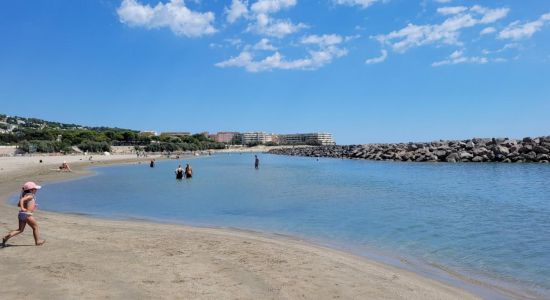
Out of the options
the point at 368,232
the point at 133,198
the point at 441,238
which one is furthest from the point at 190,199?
the point at 441,238

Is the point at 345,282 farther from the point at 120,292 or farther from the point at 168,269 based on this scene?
the point at 120,292

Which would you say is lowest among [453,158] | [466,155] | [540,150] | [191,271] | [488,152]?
[191,271]

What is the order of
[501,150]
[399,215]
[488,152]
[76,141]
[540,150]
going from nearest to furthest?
[399,215] < [540,150] < [501,150] < [488,152] < [76,141]

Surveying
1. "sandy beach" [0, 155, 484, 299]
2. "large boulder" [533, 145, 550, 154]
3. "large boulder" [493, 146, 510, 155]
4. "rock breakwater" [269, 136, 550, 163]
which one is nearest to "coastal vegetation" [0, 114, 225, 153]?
"rock breakwater" [269, 136, 550, 163]

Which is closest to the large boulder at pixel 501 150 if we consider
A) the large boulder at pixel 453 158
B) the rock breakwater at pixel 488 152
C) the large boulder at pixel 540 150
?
the rock breakwater at pixel 488 152

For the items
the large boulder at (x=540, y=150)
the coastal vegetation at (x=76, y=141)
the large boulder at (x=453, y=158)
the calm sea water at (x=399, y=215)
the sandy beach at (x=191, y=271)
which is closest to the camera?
the sandy beach at (x=191, y=271)

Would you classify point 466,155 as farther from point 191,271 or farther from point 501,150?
point 191,271

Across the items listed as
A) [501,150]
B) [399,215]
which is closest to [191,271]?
[399,215]

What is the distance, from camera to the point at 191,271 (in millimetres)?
7465

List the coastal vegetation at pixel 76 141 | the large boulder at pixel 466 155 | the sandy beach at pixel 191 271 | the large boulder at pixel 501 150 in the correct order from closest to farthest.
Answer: the sandy beach at pixel 191 271
the large boulder at pixel 501 150
the large boulder at pixel 466 155
the coastal vegetation at pixel 76 141

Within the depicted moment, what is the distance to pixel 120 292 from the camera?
619 centimetres

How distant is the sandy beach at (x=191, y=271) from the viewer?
6336 mm

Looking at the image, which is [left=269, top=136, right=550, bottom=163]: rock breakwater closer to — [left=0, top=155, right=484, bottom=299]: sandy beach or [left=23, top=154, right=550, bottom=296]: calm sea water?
[left=23, top=154, right=550, bottom=296]: calm sea water

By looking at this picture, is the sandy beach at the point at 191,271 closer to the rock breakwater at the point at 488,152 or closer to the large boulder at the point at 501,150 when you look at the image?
the rock breakwater at the point at 488,152
